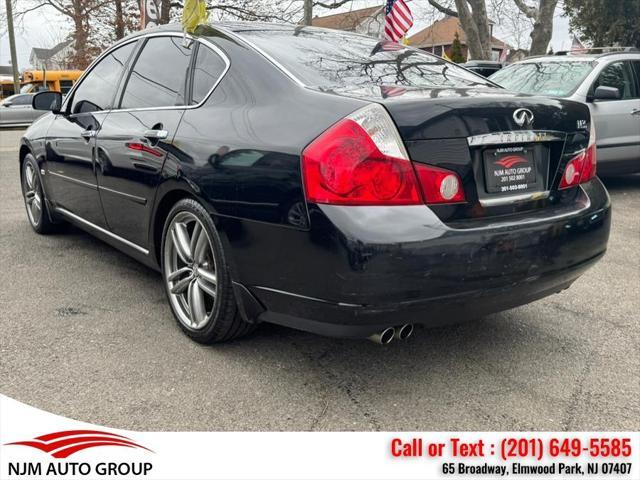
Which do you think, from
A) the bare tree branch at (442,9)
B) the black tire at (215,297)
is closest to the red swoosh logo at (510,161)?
the black tire at (215,297)

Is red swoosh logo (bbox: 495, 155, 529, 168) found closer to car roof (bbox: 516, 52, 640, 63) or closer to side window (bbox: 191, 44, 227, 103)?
side window (bbox: 191, 44, 227, 103)

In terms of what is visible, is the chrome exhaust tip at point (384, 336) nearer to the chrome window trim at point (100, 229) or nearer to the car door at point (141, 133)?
the car door at point (141, 133)

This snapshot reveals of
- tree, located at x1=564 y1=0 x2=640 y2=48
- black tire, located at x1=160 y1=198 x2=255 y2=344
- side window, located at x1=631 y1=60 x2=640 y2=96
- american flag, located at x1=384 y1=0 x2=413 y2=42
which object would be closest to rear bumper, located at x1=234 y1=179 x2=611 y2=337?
black tire, located at x1=160 y1=198 x2=255 y2=344

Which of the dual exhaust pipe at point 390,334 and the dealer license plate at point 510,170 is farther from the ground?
the dealer license plate at point 510,170

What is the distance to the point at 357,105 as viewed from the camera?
246cm

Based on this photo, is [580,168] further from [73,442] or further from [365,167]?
[73,442]

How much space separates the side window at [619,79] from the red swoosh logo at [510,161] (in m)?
5.56

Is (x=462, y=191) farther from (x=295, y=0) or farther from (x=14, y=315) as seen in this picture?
(x=295, y=0)

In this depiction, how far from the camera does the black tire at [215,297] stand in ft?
9.52

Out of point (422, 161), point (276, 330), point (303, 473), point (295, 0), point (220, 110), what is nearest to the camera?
point (303, 473)

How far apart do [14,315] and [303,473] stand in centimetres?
220

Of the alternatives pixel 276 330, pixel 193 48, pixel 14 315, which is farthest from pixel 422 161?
pixel 14 315

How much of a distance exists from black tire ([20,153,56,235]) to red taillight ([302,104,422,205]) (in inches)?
140

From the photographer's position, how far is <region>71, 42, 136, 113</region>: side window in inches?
163
